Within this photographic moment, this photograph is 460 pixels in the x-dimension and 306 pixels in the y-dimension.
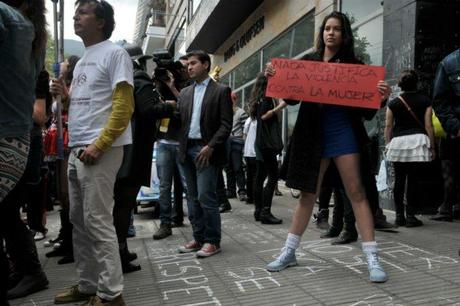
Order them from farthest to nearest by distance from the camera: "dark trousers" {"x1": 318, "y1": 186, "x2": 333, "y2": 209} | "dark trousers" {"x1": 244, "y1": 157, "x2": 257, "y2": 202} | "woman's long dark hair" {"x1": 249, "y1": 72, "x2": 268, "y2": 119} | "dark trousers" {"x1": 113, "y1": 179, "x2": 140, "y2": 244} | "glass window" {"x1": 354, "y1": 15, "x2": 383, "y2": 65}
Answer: "dark trousers" {"x1": 244, "y1": 157, "x2": 257, "y2": 202} → "glass window" {"x1": 354, "y1": 15, "x2": 383, "y2": 65} → "woman's long dark hair" {"x1": 249, "y1": 72, "x2": 268, "y2": 119} → "dark trousers" {"x1": 318, "y1": 186, "x2": 333, "y2": 209} → "dark trousers" {"x1": 113, "y1": 179, "x2": 140, "y2": 244}

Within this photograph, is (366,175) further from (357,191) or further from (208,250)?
(208,250)

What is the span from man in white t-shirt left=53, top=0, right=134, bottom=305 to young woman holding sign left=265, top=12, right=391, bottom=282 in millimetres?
1300

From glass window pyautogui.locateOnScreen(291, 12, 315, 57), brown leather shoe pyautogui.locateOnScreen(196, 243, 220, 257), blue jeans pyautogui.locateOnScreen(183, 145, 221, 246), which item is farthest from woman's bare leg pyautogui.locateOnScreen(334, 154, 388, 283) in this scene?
glass window pyautogui.locateOnScreen(291, 12, 315, 57)

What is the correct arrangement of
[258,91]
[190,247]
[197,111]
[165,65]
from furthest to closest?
[258,91]
[165,65]
[190,247]
[197,111]

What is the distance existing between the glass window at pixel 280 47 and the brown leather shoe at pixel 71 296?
9.64m

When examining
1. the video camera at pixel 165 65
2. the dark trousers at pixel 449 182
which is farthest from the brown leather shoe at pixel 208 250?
the dark trousers at pixel 449 182

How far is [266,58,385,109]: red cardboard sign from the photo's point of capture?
11.6ft

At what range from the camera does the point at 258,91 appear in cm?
622

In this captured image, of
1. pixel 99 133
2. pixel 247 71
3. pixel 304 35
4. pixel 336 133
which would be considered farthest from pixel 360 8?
pixel 247 71

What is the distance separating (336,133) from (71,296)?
221cm

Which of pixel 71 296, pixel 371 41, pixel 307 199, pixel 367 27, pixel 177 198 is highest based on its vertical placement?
pixel 367 27

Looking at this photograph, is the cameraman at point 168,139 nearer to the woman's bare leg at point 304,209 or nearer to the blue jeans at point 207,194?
the blue jeans at point 207,194

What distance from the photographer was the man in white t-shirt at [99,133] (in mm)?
2910

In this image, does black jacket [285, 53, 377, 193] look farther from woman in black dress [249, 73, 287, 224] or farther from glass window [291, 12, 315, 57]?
glass window [291, 12, 315, 57]
